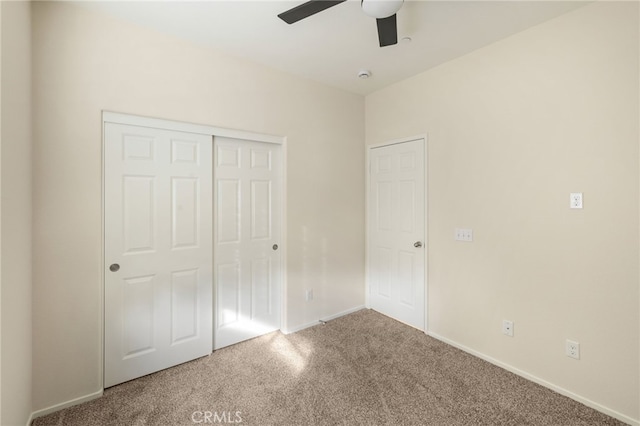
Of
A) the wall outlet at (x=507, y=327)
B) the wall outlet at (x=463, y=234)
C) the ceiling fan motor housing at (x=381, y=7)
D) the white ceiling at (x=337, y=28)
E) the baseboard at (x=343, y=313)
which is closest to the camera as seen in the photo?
the ceiling fan motor housing at (x=381, y=7)

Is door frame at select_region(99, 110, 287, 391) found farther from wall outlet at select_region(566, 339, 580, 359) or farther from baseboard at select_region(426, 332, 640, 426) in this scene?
wall outlet at select_region(566, 339, 580, 359)

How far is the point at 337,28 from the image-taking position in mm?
2117

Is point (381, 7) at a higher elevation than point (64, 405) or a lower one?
higher

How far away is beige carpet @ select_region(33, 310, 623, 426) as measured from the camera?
1.75 meters

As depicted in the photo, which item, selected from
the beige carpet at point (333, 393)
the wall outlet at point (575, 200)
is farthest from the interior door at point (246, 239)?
the wall outlet at point (575, 200)

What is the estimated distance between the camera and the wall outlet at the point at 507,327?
7.38 ft

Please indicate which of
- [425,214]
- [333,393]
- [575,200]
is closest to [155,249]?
[333,393]
